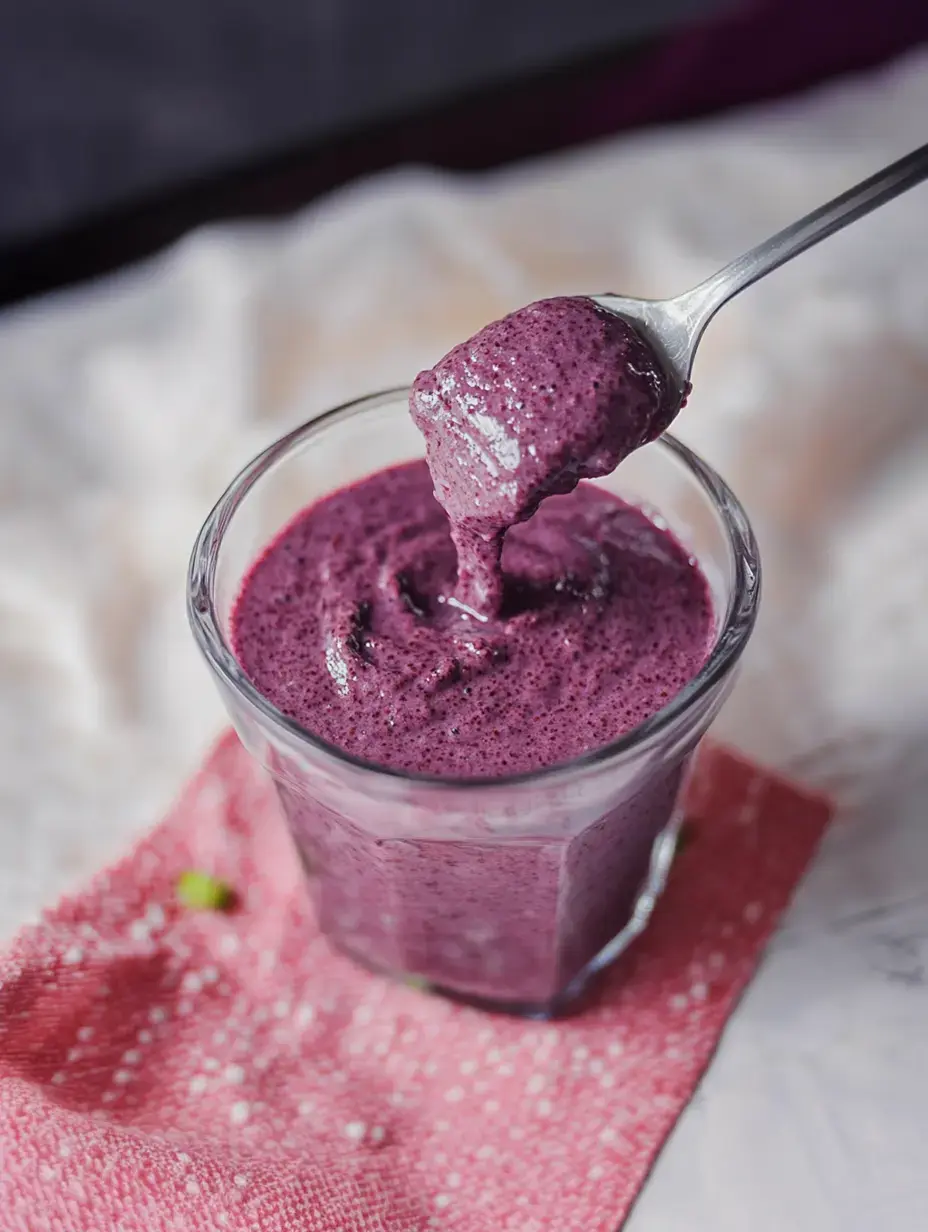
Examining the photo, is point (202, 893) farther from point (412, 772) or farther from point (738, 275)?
point (738, 275)

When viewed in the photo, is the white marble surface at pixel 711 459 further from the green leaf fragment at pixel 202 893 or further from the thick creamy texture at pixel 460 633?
the thick creamy texture at pixel 460 633

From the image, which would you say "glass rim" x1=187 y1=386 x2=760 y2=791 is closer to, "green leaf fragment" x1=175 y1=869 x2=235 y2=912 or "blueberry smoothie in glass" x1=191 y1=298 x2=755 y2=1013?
"blueberry smoothie in glass" x1=191 y1=298 x2=755 y2=1013

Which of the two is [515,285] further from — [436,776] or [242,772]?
[436,776]

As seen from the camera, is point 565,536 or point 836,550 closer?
point 565,536

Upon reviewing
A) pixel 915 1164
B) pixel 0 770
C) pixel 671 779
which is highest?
pixel 671 779

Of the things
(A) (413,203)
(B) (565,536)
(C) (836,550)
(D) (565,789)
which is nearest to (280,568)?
(B) (565,536)

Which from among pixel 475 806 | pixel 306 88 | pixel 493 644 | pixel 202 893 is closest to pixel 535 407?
pixel 493 644

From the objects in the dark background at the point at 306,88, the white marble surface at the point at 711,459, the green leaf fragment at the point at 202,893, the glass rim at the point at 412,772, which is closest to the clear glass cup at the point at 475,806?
the glass rim at the point at 412,772
